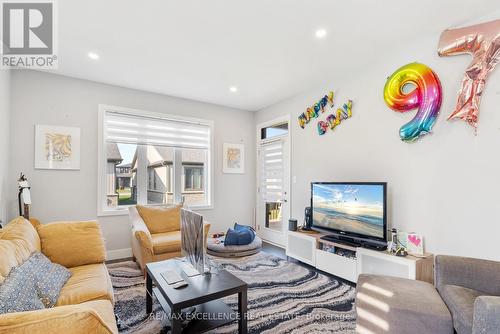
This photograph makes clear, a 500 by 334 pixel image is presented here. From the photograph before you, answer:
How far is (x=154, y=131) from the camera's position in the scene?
4188 millimetres

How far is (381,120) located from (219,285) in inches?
101

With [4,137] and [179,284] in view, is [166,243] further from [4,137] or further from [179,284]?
[4,137]

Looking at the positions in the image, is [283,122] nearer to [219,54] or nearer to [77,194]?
[219,54]

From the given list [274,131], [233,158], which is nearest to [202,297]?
[233,158]

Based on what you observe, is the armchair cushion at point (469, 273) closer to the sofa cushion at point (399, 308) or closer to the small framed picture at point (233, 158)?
the sofa cushion at point (399, 308)

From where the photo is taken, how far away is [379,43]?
8.83ft

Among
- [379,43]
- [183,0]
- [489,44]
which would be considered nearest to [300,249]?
[379,43]

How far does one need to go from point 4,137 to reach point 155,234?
2.10m

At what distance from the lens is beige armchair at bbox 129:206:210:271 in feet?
9.54

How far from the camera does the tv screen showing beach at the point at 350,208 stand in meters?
2.76

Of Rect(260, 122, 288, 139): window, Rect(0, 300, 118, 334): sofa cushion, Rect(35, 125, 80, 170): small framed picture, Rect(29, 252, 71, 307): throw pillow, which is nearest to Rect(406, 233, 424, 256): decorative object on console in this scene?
Rect(260, 122, 288, 139): window

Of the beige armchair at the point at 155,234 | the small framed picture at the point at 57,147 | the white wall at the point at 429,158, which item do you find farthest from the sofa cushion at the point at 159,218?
the white wall at the point at 429,158

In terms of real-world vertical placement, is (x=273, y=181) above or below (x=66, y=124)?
below

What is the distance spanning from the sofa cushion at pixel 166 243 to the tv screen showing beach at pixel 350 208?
5.95ft
